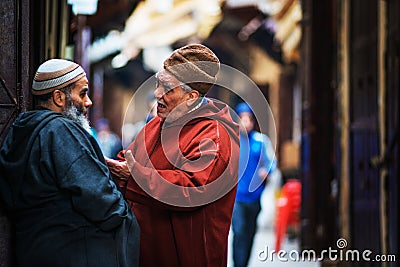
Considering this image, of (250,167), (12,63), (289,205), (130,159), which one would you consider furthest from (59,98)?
(289,205)

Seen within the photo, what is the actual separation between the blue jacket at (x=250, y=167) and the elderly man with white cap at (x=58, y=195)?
5.18 metres

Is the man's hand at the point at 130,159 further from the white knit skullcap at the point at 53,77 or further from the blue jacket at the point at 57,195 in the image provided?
the white knit skullcap at the point at 53,77

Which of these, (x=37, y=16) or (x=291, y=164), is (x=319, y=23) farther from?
(x=291, y=164)

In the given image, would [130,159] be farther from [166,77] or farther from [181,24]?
[181,24]

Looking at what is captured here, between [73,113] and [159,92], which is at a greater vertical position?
[159,92]

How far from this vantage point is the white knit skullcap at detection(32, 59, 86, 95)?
5.42m

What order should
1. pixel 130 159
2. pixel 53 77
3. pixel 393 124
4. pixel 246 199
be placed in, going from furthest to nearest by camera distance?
1. pixel 246 199
2. pixel 393 124
3. pixel 130 159
4. pixel 53 77

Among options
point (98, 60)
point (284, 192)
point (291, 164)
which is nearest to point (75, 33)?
point (284, 192)

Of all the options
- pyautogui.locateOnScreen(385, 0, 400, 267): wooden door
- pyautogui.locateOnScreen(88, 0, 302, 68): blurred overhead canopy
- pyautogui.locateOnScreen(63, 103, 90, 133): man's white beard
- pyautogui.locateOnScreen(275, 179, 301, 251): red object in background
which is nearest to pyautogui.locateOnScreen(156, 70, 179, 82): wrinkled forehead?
pyautogui.locateOnScreen(63, 103, 90, 133): man's white beard

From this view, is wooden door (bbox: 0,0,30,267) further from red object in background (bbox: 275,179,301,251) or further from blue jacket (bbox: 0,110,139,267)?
red object in background (bbox: 275,179,301,251)

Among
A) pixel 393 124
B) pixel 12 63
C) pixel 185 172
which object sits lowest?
pixel 185 172

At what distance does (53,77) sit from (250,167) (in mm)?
5672

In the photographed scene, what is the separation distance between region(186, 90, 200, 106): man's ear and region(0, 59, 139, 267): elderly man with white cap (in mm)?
760

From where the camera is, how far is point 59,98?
17.9 ft
